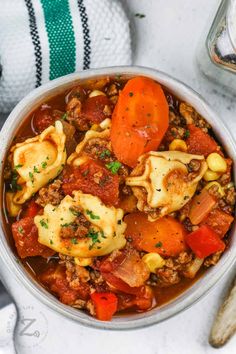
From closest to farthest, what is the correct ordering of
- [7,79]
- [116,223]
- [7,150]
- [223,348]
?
1. [116,223]
2. [7,150]
3. [7,79]
4. [223,348]

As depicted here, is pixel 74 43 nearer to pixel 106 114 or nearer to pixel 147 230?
pixel 106 114

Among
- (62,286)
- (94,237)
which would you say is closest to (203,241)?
(94,237)

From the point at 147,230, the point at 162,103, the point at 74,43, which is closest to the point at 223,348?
the point at 147,230

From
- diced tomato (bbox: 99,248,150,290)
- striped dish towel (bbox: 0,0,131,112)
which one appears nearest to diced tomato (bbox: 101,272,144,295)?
diced tomato (bbox: 99,248,150,290)

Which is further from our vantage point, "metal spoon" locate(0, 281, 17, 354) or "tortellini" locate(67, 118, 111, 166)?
"metal spoon" locate(0, 281, 17, 354)

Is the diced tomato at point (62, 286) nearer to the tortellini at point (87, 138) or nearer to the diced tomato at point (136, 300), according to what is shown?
the diced tomato at point (136, 300)

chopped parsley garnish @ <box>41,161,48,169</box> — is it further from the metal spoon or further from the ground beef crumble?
the metal spoon
